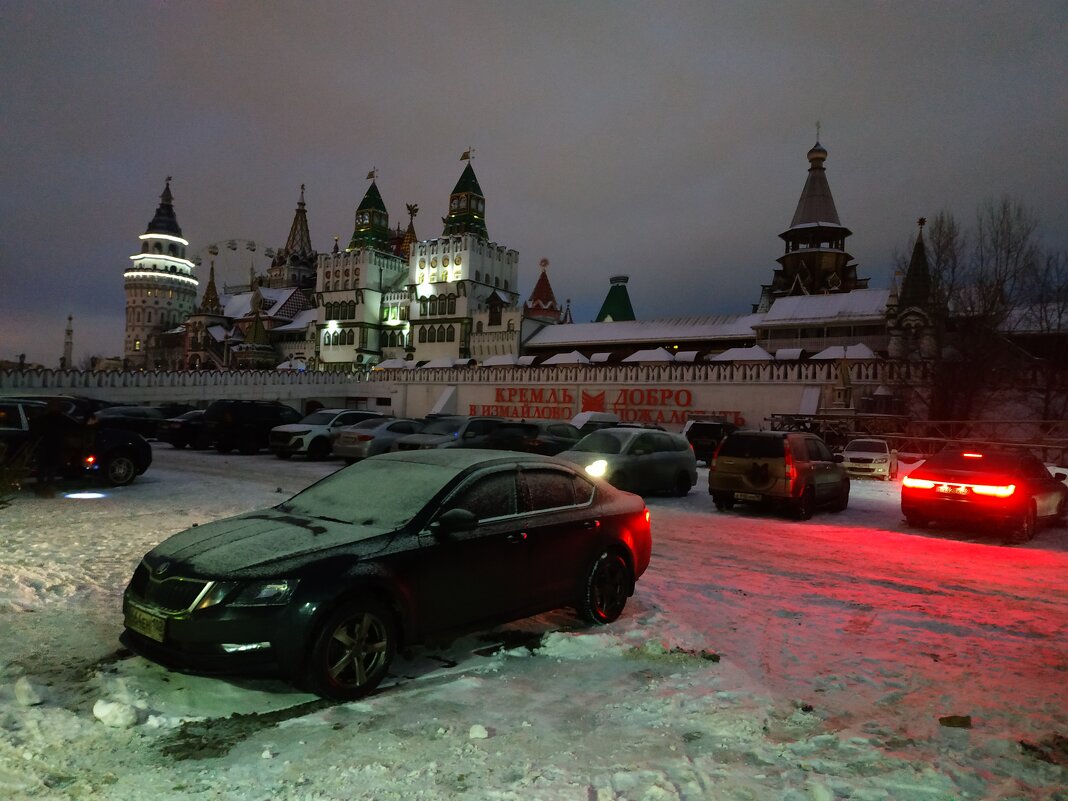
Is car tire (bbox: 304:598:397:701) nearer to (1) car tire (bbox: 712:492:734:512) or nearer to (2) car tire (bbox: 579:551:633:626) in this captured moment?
(2) car tire (bbox: 579:551:633:626)

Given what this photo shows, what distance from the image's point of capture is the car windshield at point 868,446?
2049 cm

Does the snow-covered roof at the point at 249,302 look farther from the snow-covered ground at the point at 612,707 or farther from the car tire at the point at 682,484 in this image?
the snow-covered ground at the point at 612,707

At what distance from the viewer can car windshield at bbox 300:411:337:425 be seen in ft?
69.4

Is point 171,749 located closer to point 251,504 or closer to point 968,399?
point 251,504

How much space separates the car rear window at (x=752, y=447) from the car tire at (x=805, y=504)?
2.94 ft

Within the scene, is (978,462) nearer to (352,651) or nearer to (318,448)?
(352,651)

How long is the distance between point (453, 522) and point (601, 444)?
9718mm

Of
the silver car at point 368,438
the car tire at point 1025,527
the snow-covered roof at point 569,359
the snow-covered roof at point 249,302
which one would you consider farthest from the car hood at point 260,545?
the snow-covered roof at point 249,302

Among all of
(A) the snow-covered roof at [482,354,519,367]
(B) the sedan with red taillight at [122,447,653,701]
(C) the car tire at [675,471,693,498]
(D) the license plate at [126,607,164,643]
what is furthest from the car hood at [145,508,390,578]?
(A) the snow-covered roof at [482,354,519,367]

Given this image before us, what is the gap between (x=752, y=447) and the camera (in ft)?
40.9

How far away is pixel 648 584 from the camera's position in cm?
729

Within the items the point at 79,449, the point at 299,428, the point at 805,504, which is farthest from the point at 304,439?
the point at 805,504

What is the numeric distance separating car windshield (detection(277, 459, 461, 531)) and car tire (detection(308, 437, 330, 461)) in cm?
1519

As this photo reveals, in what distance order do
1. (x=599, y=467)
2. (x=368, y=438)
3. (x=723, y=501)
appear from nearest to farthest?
(x=723, y=501)
(x=599, y=467)
(x=368, y=438)
